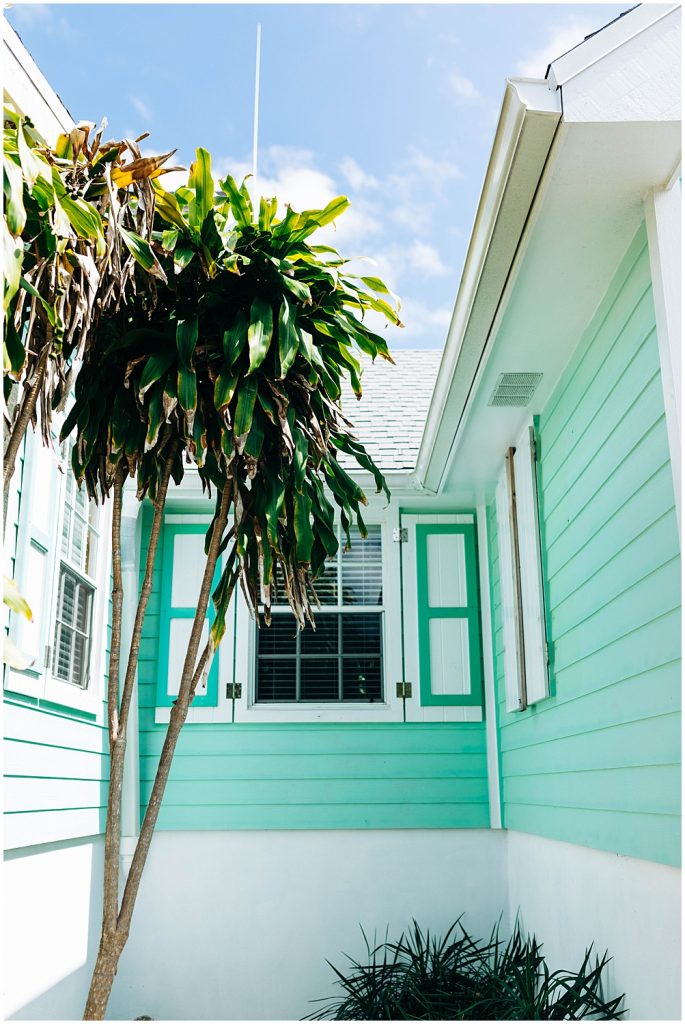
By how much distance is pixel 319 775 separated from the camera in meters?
5.39

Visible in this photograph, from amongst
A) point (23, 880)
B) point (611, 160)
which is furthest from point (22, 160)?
point (23, 880)

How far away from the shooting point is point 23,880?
386 centimetres

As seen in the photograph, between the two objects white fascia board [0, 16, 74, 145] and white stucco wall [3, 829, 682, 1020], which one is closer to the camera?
white fascia board [0, 16, 74, 145]

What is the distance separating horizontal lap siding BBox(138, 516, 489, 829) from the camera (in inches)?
210

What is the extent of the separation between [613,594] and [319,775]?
2742 millimetres

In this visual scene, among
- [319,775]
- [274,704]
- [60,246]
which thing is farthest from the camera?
[274,704]

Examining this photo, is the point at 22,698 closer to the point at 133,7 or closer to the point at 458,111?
the point at 133,7

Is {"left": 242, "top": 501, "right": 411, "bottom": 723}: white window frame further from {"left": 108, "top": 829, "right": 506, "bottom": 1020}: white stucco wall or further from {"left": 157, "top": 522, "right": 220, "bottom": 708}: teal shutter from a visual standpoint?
{"left": 108, "top": 829, "right": 506, "bottom": 1020}: white stucco wall

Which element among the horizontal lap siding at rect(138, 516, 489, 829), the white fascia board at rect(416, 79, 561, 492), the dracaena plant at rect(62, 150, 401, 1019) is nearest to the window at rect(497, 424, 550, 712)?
the white fascia board at rect(416, 79, 561, 492)

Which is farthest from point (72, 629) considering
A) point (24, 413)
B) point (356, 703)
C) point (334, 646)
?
point (24, 413)

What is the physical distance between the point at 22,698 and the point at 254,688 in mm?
1995

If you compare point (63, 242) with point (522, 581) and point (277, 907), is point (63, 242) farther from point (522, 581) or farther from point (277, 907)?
point (277, 907)

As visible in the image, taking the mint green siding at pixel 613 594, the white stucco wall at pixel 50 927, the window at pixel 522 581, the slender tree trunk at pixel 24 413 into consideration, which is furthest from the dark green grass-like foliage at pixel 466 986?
the slender tree trunk at pixel 24 413

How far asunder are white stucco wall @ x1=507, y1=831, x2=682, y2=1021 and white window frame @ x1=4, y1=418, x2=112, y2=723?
2423 millimetres
